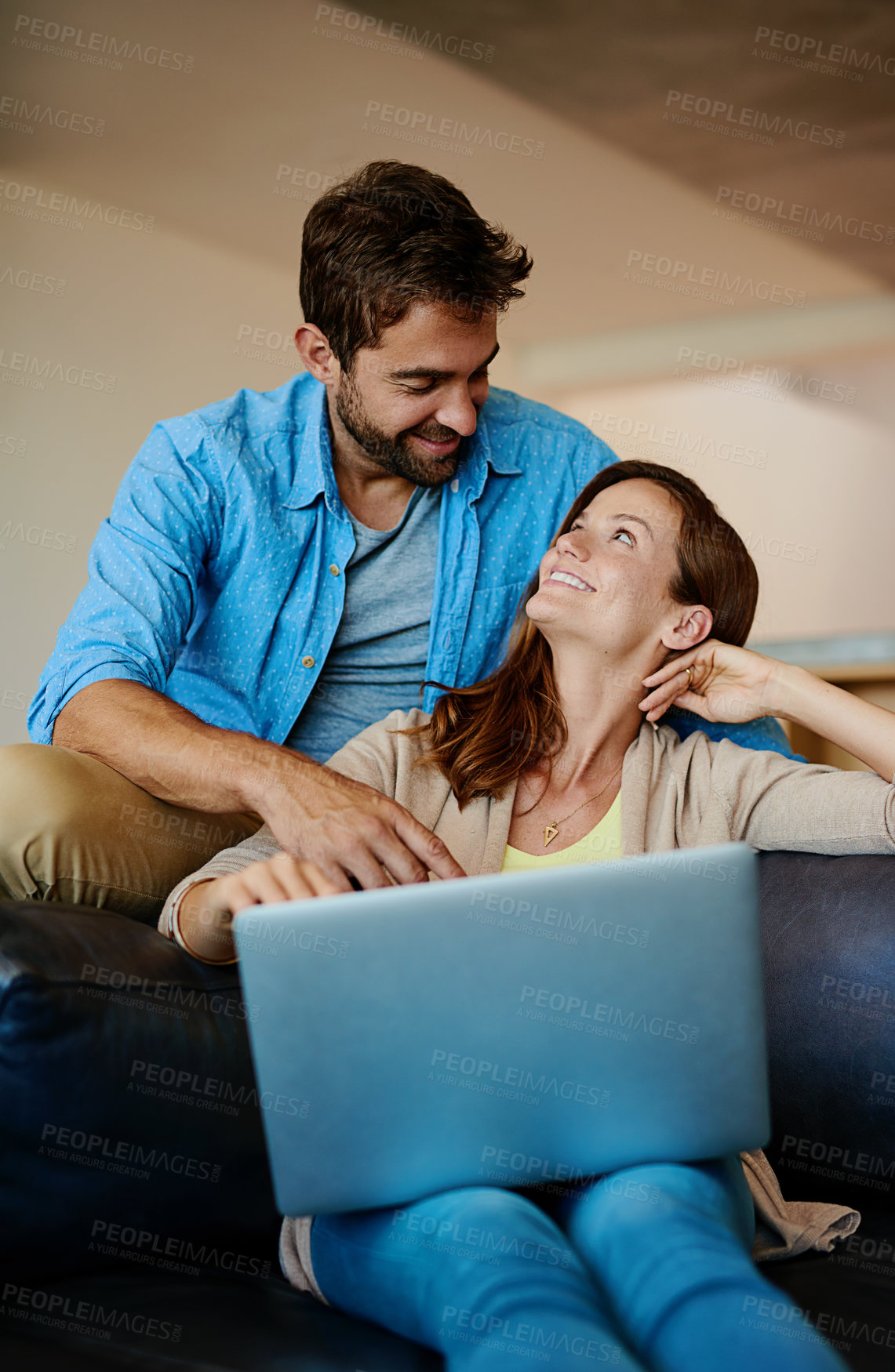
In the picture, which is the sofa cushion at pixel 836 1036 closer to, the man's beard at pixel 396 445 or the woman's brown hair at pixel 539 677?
the woman's brown hair at pixel 539 677

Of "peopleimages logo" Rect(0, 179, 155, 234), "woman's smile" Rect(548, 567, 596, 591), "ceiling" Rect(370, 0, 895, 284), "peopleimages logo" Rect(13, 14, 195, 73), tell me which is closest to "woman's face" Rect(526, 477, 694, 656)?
"woman's smile" Rect(548, 567, 596, 591)

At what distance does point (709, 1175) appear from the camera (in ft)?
3.12

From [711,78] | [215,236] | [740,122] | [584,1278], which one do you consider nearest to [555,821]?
[584,1278]

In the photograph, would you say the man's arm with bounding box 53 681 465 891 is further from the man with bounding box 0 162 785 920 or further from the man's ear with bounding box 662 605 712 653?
the man's ear with bounding box 662 605 712 653

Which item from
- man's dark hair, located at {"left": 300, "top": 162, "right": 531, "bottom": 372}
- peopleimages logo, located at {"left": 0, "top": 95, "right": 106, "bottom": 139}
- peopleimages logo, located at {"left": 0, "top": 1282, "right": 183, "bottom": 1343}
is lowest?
peopleimages logo, located at {"left": 0, "top": 1282, "right": 183, "bottom": 1343}

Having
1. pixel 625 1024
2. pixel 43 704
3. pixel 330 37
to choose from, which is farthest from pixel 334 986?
pixel 330 37

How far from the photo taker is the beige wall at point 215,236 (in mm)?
4016

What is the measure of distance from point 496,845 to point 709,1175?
1.67 ft

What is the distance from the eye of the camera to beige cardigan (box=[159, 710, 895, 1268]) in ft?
4.29

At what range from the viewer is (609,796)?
1501mm

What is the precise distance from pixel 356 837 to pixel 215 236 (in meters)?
4.24

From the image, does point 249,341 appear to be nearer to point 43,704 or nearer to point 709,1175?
point 43,704

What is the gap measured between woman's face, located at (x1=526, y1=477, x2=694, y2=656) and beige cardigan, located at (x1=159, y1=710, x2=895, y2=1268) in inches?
6.0

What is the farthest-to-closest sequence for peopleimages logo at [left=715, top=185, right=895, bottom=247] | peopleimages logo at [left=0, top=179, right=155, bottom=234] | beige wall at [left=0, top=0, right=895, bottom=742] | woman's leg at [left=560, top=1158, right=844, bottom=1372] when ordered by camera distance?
1. peopleimages logo at [left=715, top=185, right=895, bottom=247]
2. peopleimages logo at [left=0, top=179, right=155, bottom=234]
3. beige wall at [left=0, top=0, right=895, bottom=742]
4. woman's leg at [left=560, top=1158, right=844, bottom=1372]
